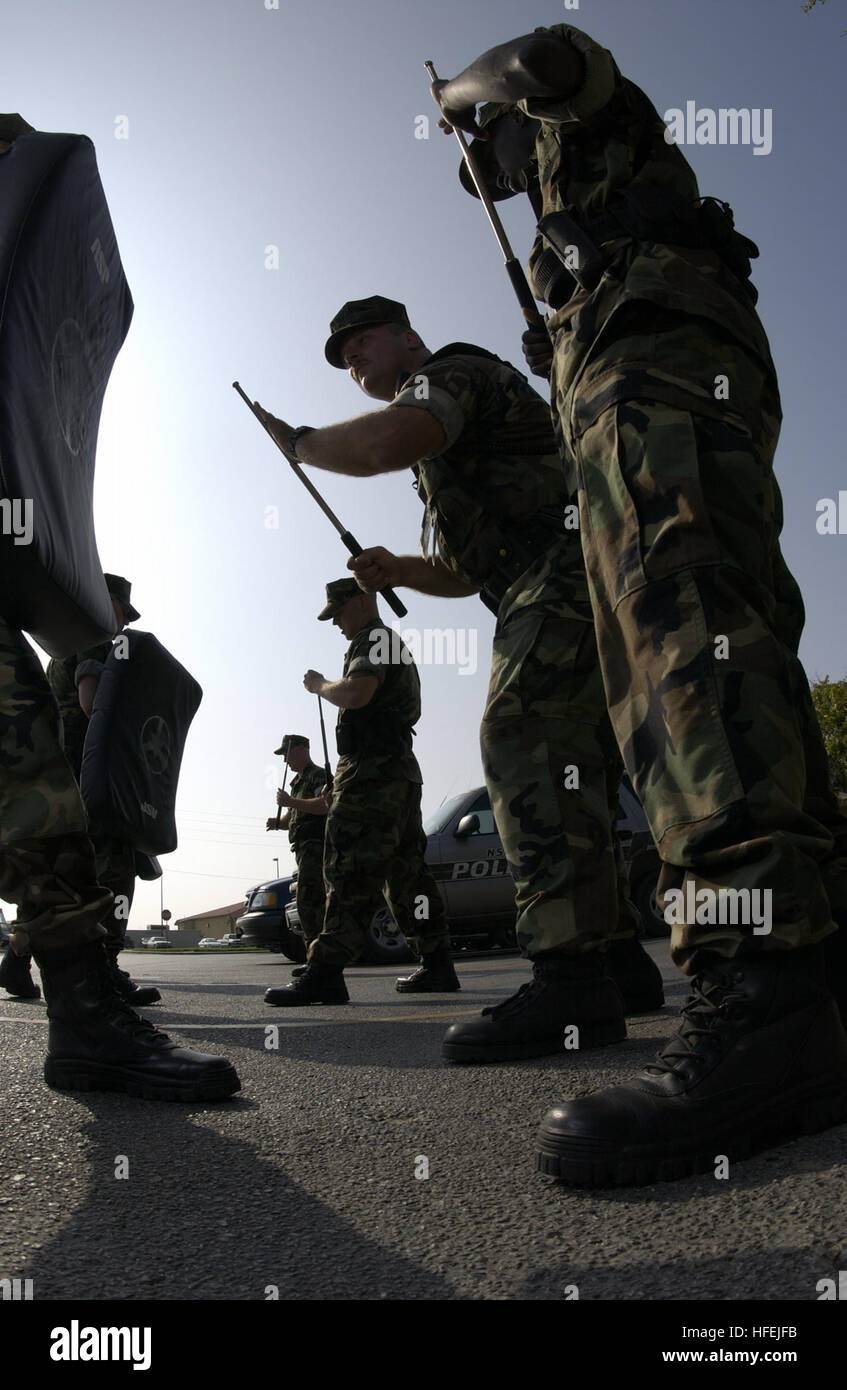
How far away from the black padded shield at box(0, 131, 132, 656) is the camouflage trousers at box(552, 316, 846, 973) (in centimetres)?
120

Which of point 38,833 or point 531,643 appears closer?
point 38,833

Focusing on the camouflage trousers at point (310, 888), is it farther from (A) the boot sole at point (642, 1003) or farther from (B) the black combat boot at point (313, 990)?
(A) the boot sole at point (642, 1003)

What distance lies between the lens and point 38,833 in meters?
2.04

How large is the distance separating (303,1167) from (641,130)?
2063mm

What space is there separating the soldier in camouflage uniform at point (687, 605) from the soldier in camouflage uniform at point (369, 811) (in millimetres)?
3195

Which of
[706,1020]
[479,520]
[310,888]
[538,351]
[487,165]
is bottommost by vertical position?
[706,1020]

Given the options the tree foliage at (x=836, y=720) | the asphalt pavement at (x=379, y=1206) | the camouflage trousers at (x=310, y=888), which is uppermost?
the tree foliage at (x=836, y=720)

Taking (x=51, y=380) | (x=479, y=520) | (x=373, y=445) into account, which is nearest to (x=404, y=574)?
(x=479, y=520)

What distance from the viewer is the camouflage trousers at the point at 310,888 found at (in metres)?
8.34

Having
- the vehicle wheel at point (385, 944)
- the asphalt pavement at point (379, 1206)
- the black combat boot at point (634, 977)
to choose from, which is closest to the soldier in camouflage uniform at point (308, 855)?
the vehicle wheel at point (385, 944)

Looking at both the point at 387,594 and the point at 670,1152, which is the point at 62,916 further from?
the point at 387,594

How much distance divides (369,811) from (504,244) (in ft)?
9.51
